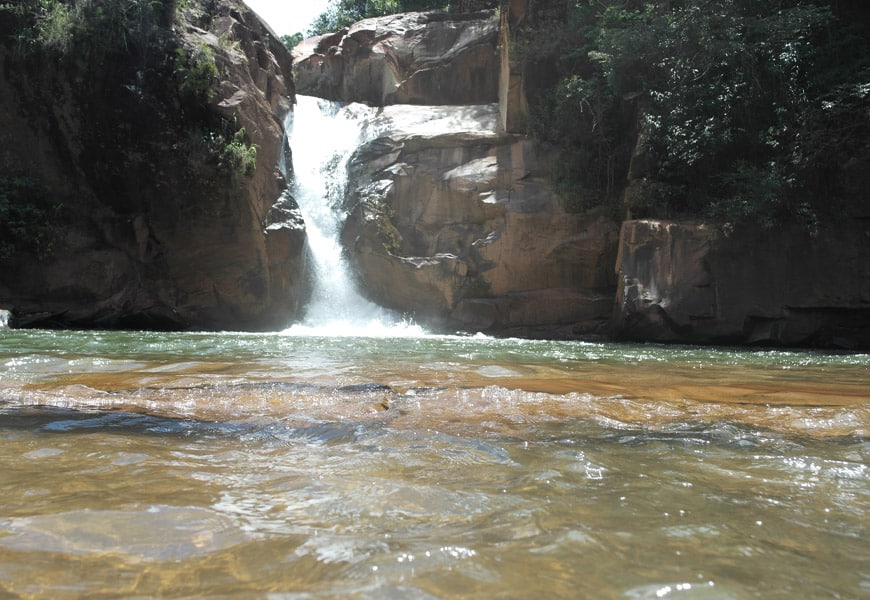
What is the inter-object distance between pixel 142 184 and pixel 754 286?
542 inches

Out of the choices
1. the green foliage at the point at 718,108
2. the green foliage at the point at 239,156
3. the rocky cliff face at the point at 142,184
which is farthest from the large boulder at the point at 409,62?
the green foliage at the point at 239,156

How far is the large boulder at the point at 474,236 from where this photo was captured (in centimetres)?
1581

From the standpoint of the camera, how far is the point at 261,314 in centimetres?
1599

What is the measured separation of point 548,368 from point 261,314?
1064 cm

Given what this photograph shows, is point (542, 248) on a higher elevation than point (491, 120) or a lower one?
lower

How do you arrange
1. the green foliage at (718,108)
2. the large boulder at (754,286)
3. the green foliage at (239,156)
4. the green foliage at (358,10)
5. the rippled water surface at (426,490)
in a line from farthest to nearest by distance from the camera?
the green foliage at (358,10), the green foliage at (239,156), the green foliage at (718,108), the large boulder at (754,286), the rippled water surface at (426,490)

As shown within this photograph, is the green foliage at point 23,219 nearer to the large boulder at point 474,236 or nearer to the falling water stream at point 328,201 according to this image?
the falling water stream at point 328,201

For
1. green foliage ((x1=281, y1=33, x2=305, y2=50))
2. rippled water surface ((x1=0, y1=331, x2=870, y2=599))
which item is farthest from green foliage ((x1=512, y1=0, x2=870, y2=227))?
green foliage ((x1=281, y1=33, x2=305, y2=50))

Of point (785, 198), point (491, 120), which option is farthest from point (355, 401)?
point (491, 120)

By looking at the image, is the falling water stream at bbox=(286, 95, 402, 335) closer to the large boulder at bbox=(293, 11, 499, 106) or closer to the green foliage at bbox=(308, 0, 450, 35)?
the large boulder at bbox=(293, 11, 499, 106)

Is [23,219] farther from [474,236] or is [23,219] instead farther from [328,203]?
[474,236]

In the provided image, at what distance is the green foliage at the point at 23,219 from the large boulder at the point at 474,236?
24.0ft

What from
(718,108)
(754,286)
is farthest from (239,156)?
(754,286)

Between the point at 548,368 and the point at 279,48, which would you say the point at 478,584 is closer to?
the point at 548,368
